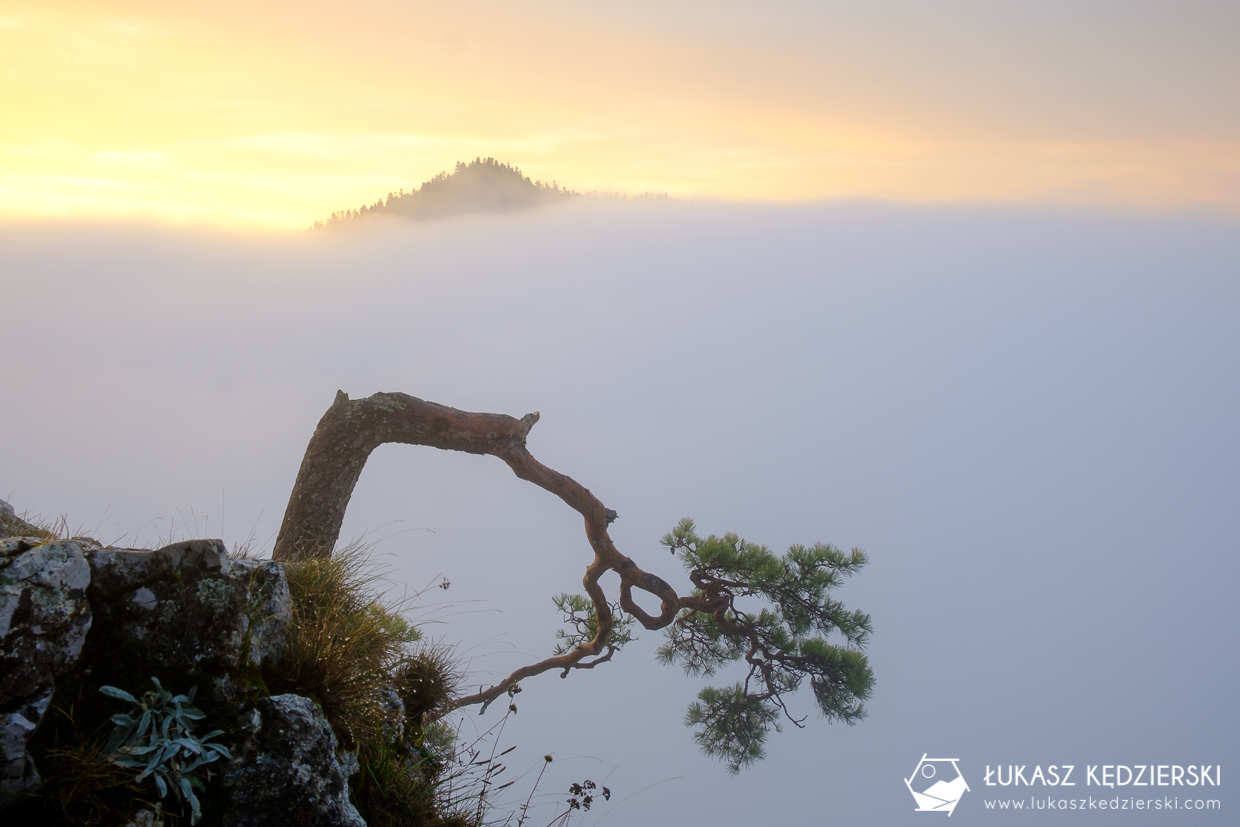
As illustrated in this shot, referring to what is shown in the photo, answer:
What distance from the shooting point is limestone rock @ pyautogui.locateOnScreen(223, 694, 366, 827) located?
259cm

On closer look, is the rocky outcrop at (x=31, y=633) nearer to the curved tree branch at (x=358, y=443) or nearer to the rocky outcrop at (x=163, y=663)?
the rocky outcrop at (x=163, y=663)

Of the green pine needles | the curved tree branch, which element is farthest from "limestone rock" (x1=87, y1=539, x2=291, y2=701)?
the green pine needles

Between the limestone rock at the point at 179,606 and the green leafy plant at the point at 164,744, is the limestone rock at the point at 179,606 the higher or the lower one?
the higher one

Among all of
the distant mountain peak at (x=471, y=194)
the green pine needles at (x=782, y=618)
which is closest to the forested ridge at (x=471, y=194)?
the distant mountain peak at (x=471, y=194)

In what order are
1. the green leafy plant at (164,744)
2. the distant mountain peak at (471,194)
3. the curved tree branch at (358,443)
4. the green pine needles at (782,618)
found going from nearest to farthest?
the green leafy plant at (164,744) → the curved tree branch at (358,443) → the green pine needles at (782,618) → the distant mountain peak at (471,194)

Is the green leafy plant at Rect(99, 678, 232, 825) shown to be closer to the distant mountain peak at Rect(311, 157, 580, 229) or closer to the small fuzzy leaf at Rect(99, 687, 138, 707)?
the small fuzzy leaf at Rect(99, 687, 138, 707)

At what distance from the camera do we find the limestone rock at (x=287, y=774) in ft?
8.51

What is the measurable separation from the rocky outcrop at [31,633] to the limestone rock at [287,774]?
23.5 inches

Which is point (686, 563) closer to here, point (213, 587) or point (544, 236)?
point (213, 587)

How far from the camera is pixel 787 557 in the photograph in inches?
287

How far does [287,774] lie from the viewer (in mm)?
2662

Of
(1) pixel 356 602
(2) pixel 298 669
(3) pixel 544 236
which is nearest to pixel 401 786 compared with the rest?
(2) pixel 298 669

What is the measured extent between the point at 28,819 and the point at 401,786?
4.59 feet

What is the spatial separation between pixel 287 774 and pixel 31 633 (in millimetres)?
930
